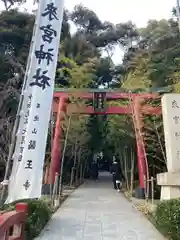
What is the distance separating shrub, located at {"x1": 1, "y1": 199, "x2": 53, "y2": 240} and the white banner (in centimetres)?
19

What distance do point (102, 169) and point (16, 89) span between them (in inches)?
1338

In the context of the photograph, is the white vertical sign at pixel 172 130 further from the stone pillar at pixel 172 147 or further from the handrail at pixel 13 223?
the handrail at pixel 13 223

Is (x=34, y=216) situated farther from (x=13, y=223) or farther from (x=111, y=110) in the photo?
(x=111, y=110)

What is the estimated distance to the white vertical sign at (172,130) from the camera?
712cm

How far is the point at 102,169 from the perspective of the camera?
52.1 meters

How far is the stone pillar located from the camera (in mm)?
6938

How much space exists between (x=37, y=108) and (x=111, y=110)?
371 inches

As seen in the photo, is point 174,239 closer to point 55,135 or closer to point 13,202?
point 13,202

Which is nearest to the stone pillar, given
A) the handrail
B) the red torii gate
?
the handrail

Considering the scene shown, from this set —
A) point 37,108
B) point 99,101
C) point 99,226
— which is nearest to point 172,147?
point 99,226

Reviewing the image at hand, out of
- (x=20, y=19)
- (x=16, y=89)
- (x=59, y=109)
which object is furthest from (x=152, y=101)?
(x=20, y=19)

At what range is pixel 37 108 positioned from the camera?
277 inches

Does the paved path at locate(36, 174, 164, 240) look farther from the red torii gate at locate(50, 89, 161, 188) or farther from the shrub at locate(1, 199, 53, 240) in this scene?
the red torii gate at locate(50, 89, 161, 188)

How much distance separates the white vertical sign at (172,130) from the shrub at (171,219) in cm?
118
